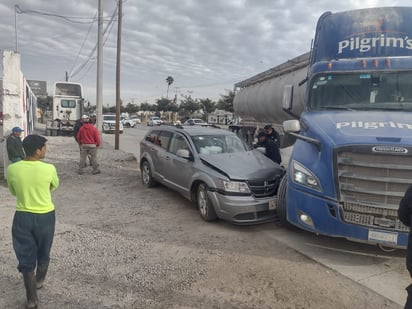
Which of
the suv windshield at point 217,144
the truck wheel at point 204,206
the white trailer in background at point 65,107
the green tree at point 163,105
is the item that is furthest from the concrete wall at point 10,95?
the green tree at point 163,105

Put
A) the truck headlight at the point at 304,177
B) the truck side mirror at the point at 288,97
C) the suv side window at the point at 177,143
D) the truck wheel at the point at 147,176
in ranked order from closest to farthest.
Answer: the truck headlight at the point at 304,177
the truck side mirror at the point at 288,97
the suv side window at the point at 177,143
the truck wheel at the point at 147,176

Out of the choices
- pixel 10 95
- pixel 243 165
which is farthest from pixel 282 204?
pixel 10 95

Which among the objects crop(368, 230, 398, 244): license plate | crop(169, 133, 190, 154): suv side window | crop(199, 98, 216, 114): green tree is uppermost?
crop(199, 98, 216, 114): green tree

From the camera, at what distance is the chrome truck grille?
3.97 m

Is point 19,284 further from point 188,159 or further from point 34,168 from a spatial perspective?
point 188,159

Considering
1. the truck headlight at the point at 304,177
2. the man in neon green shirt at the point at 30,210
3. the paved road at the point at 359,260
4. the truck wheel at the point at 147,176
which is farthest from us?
the truck wheel at the point at 147,176

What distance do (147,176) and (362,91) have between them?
5.15 m

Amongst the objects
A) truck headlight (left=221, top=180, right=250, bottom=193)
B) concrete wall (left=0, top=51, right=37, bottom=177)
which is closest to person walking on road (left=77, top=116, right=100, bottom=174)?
concrete wall (left=0, top=51, right=37, bottom=177)

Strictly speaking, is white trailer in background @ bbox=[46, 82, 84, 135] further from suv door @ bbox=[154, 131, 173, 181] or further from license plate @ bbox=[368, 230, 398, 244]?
license plate @ bbox=[368, 230, 398, 244]

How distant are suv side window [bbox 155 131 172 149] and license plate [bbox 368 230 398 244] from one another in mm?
4663

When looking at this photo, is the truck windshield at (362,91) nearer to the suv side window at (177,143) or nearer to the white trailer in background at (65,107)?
the suv side window at (177,143)

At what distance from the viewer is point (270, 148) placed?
26.6ft

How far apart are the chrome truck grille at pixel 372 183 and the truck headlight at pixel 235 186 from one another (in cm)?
164

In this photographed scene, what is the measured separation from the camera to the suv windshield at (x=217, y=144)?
6.55 m
